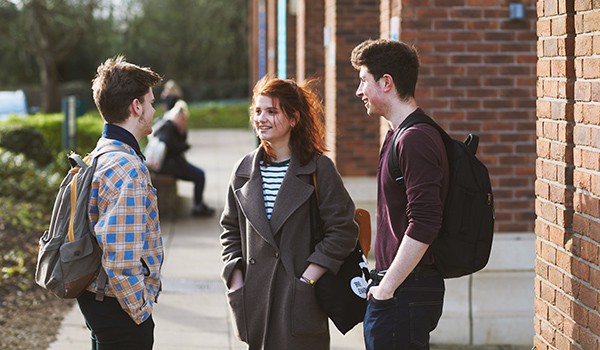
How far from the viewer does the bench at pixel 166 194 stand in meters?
12.3

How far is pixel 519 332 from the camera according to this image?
21.5 ft

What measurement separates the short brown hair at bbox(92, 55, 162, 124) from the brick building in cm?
173

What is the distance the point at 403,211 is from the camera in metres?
3.78

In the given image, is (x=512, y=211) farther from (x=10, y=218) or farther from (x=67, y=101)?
(x=67, y=101)

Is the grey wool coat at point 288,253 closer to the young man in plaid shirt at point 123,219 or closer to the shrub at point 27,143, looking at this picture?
the young man in plaid shirt at point 123,219

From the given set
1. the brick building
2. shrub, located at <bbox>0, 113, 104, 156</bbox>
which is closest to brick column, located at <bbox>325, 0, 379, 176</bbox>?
the brick building

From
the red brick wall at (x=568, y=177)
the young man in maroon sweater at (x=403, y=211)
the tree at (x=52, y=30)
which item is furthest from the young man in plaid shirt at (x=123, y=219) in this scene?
the tree at (x=52, y=30)

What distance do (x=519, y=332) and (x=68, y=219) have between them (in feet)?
12.2

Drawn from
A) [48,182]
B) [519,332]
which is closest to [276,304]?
[519,332]

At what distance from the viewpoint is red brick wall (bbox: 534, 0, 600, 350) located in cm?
367

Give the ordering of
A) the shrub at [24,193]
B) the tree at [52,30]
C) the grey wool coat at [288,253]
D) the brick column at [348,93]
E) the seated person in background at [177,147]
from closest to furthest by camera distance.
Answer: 1. the grey wool coat at [288,253]
2. the brick column at [348,93]
3. the shrub at [24,193]
4. the seated person in background at [177,147]
5. the tree at [52,30]

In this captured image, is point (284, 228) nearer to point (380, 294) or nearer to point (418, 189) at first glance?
point (380, 294)

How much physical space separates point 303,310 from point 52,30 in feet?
104

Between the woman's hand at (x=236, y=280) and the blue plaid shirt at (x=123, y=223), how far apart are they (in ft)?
1.86
